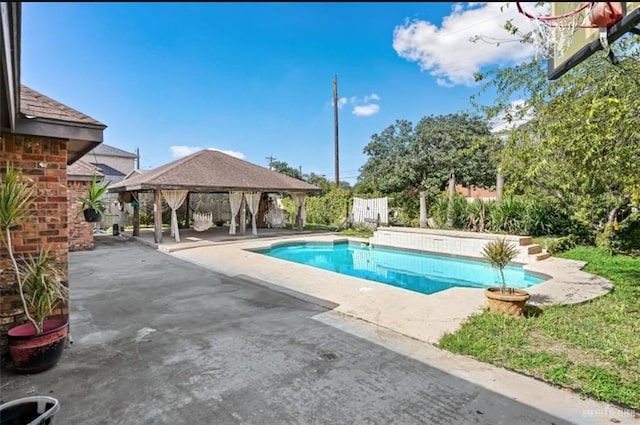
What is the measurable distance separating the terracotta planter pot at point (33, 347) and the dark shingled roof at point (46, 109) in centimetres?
227

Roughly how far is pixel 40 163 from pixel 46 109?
62cm

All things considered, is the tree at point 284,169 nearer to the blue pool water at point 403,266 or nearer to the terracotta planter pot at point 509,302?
the blue pool water at point 403,266

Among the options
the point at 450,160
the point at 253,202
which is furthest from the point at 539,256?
the point at 253,202

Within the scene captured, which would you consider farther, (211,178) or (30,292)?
(211,178)

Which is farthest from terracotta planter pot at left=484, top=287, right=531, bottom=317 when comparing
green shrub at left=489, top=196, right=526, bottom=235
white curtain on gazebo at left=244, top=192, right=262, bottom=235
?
white curtain on gazebo at left=244, top=192, right=262, bottom=235

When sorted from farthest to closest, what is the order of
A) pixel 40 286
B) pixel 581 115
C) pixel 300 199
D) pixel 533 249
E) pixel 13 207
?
1. pixel 300 199
2. pixel 533 249
3. pixel 581 115
4. pixel 40 286
5. pixel 13 207

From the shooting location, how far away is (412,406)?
9.70 ft

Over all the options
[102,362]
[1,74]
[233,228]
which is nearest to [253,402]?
[102,362]

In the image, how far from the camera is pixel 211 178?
15625 mm

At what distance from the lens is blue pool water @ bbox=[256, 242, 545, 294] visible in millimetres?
9383

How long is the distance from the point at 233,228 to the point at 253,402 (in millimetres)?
14281

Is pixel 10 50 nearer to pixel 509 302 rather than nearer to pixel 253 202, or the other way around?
pixel 509 302

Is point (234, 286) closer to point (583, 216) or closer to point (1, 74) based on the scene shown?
point (1, 74)

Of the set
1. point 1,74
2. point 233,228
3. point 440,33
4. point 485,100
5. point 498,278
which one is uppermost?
point 440,33
